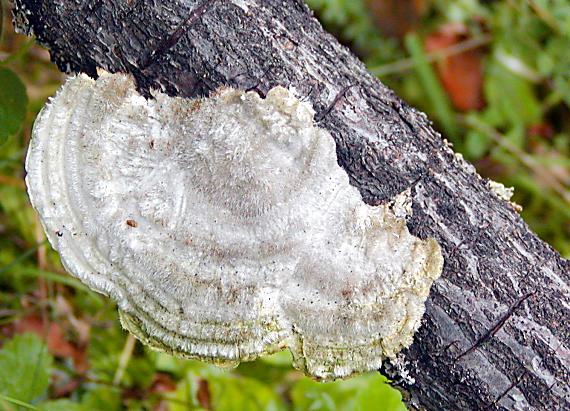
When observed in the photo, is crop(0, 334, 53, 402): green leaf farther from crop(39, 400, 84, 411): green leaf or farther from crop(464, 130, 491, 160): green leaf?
crop(464, 130, 491, 160): green leaf

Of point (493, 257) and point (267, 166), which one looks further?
point (493, 257)

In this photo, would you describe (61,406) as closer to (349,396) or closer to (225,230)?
(349,396)

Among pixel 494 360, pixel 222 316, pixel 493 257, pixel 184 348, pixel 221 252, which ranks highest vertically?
pixel 493 257

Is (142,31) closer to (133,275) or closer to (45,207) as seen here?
(45,207)

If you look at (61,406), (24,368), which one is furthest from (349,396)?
(24,368)

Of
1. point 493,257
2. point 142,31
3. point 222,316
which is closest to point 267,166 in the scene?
point 222,316

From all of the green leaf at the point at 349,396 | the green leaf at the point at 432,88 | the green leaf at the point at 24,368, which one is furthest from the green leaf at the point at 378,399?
the green leaf at the point at 432,88

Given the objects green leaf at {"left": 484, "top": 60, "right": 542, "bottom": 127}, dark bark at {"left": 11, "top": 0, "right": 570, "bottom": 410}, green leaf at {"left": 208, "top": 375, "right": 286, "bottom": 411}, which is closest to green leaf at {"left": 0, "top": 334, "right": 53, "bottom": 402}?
green leaf at {"left": 208, "top": 375, "right": 286, "bottom": 411}

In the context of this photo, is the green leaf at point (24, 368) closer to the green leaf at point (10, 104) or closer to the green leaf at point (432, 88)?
the green leaf at point (10, 104)
